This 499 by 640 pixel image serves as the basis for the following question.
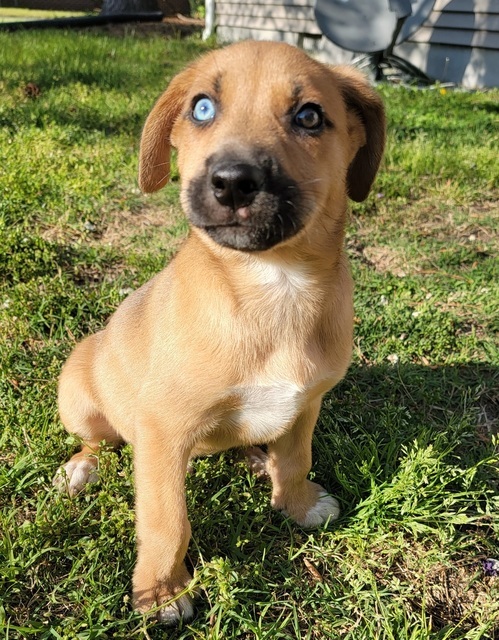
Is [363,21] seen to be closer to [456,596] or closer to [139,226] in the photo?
[139,226]

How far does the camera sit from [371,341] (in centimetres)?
393

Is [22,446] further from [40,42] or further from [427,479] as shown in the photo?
[40,42]

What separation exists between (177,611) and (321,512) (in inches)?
32.9

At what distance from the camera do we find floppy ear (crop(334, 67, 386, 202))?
8.16 ft

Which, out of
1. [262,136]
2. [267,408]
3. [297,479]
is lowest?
[297,479]

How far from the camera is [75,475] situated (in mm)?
2785

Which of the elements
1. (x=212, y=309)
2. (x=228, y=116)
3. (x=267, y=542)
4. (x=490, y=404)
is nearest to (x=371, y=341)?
(x=490, y=404)

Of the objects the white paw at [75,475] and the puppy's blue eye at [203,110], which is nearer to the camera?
the puppy's blue eye at [203,110]

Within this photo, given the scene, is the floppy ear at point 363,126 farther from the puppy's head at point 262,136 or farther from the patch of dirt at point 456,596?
the patch of dirt at point 456,596

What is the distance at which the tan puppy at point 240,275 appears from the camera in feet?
6.44

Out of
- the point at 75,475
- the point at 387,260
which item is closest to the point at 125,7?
the point at 387,260

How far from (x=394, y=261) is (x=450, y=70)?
7911mm

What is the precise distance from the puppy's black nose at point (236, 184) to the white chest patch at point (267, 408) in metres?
0.71

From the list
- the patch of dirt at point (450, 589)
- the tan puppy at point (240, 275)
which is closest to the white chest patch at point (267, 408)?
the tan puppy at point (240, 275)
